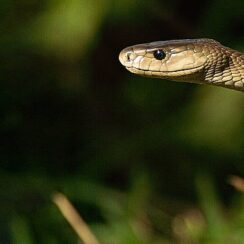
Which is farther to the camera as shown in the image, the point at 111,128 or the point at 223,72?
the point at 111,128

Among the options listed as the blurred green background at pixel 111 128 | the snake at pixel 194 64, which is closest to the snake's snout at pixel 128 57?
the snake at pixel 194 64

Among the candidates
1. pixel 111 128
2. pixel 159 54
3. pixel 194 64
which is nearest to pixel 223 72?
pixel 194 64

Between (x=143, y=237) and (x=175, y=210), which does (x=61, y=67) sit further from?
(x=143, y=237)

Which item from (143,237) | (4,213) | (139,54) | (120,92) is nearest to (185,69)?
(139,54)

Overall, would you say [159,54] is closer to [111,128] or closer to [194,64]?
[194,64]

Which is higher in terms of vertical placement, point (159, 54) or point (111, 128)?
point (159, 54)

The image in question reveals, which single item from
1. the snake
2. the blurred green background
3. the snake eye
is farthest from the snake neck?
the blurred green background
